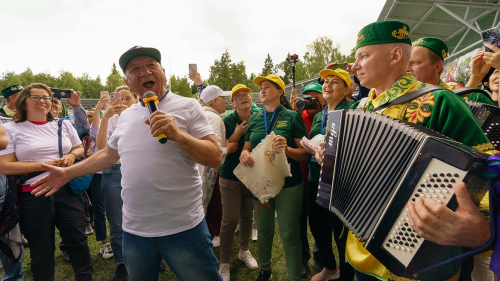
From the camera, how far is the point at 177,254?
1686 mm

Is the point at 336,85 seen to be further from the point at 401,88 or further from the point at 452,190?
the point at 452,190

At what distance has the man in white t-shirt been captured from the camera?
5.42 feet

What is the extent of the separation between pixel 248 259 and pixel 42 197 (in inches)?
98.6

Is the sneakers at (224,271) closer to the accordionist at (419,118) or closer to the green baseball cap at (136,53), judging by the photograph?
the accordionist at (419,118)

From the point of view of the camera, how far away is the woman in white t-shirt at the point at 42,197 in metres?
2.39

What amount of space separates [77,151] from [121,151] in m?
1.58

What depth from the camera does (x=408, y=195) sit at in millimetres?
1045

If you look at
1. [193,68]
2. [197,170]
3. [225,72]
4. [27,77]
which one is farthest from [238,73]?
[27,77]

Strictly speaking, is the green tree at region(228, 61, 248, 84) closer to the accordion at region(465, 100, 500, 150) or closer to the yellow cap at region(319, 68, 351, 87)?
the yellow cap at region(319, 68, 351, 87)

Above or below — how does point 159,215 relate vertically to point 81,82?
below

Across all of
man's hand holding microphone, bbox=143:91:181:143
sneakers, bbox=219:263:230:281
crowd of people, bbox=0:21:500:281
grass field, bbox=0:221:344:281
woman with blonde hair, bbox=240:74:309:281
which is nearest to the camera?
crowd of people, bbox=0:21:500:281

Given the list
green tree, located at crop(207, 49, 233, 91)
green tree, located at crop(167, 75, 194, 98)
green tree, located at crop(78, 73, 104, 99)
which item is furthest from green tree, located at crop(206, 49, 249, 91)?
green tree, located at crop(78, 73, 104, 99)

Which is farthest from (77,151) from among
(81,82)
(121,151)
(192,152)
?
(81,82)

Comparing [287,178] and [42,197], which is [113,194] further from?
[287,178]
